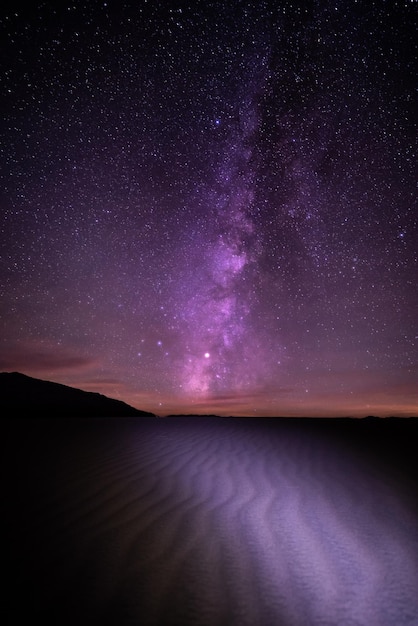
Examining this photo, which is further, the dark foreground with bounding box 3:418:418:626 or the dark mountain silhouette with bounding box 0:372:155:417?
the dark mountain silhouette with bounding box 0:372:155:417

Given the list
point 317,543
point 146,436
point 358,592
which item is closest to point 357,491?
point 317,543

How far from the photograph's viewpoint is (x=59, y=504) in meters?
3.44

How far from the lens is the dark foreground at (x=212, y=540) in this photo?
6.53 feet

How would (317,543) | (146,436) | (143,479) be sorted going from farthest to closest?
(146,436) → (143,479) → (317,543)

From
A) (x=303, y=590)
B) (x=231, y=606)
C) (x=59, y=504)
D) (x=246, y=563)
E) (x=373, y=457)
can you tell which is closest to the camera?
(x=231, y=606)

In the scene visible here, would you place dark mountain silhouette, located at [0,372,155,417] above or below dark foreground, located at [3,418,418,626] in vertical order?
above

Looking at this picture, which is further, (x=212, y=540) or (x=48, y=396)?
(x=48, y=396)

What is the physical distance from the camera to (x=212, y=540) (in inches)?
108

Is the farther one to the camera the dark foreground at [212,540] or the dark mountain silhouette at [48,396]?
the dark mountain silhouette at [48,396]

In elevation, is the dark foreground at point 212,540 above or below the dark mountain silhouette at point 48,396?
below

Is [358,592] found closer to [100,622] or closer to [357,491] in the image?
[100,622]

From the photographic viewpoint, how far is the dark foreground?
1.99m

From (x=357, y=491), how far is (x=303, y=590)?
79.7 inches

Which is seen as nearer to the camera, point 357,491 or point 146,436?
point 357,491
